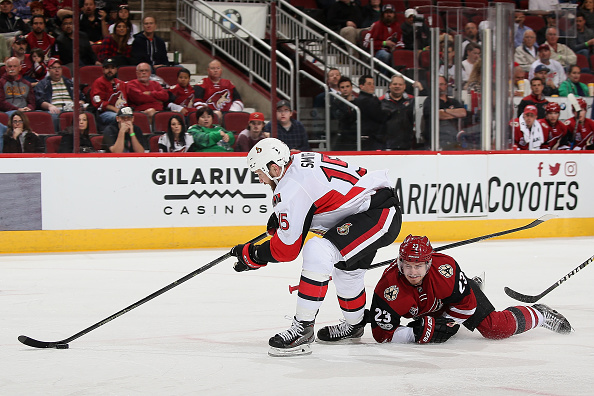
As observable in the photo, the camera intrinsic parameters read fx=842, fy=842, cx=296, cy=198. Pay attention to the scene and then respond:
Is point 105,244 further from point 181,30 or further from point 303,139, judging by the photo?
point 181,30

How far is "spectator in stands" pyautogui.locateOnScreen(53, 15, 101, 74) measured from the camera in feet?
28.2

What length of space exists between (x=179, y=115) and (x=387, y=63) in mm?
2975

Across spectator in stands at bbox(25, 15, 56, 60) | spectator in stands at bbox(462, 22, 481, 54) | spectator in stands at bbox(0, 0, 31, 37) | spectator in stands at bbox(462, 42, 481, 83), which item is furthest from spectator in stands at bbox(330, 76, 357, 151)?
spectator in stands at bbox(0, 0, 31, 37)

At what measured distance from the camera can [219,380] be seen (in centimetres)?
335

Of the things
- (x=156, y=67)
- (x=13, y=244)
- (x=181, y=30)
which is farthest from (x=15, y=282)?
(x=181, y=30)

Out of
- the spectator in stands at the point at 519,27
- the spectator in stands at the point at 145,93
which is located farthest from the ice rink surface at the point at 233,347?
the spectator in stands at the point at 519,27

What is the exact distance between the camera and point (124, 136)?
26.3 feet

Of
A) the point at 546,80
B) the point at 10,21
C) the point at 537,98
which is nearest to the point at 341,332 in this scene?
the point at 537,98

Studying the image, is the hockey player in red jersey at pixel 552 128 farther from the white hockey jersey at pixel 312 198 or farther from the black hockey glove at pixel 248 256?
the black hockey glove at pixel 248 256

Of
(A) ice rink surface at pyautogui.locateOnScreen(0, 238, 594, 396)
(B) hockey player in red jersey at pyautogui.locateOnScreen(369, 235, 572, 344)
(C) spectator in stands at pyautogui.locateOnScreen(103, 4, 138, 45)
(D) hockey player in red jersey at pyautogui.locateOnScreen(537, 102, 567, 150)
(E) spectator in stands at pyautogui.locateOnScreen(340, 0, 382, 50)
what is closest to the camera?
(A) ice rink surface at pyautogui.locateOnScreen(0, 238, 594, 396)

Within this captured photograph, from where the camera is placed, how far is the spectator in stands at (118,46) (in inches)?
373

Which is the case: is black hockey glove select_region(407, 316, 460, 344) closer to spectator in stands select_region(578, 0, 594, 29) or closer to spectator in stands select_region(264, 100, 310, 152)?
spectator in stands select_region(264, 100, 310, 152)

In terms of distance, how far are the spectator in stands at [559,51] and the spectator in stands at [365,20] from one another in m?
2.42

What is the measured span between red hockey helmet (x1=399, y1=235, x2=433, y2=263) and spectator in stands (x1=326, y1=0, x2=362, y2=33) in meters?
7.81
